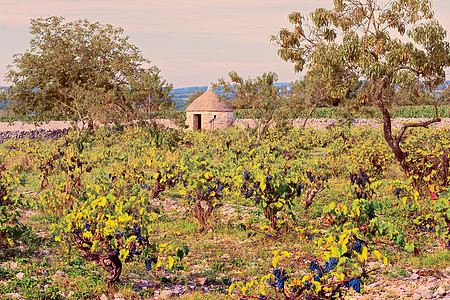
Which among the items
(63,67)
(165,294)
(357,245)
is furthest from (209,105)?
(357,245)

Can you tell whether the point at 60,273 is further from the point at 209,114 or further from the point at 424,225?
the point at 209,114

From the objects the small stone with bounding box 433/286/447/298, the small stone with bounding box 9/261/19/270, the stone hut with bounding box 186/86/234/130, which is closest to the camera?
the small stone with bounding box 433/286/447/298

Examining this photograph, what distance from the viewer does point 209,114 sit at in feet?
119

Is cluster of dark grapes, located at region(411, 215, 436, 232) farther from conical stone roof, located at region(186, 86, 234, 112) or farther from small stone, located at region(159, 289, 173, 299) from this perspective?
conical stone roof, located at region(186, 86, 234, 112)

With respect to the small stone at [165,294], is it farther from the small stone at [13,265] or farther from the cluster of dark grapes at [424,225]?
the cluster of dark grapes at [424,225]

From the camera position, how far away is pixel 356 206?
4746mm

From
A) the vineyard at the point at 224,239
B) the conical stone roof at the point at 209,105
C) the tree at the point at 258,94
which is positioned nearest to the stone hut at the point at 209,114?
the conical stone roof at the point at 209,105

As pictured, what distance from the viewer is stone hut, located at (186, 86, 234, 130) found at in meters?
36.1

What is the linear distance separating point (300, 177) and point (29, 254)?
4.71 m

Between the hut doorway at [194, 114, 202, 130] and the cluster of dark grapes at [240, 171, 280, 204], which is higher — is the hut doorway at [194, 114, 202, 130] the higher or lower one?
the higher one

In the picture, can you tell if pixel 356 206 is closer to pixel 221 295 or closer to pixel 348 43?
pixel 221 295

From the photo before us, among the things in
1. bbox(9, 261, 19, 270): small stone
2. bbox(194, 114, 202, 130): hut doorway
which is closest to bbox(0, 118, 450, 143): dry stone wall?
bbox(194, 114, 202, 130): hut doorway

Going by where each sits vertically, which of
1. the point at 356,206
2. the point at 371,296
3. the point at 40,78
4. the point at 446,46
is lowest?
the point at 371,296

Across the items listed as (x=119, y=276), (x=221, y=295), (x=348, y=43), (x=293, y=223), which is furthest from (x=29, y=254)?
(x=348, y=43)
